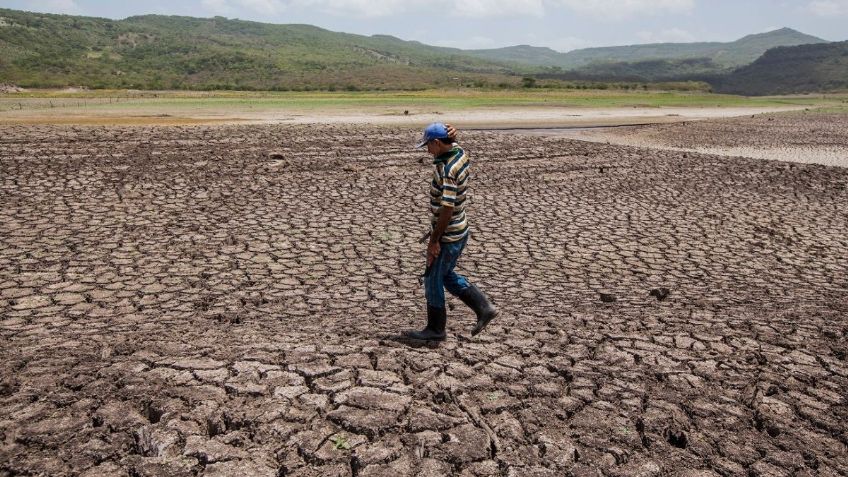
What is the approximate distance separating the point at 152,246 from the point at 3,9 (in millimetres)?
137539

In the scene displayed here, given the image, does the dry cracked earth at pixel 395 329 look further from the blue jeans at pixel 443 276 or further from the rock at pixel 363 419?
the blue jeans at pixel 443 276

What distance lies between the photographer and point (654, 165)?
49.8 ft

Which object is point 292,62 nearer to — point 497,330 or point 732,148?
point 732,148

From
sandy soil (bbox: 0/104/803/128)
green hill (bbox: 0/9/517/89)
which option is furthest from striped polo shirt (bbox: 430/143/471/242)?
green hill (bbox: 0/9/517/89)

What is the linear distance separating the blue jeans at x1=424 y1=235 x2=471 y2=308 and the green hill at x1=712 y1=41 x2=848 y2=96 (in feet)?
382

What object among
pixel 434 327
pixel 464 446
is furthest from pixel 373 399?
pixel 434 327

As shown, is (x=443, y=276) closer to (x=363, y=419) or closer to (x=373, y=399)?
(x=373, y=399)

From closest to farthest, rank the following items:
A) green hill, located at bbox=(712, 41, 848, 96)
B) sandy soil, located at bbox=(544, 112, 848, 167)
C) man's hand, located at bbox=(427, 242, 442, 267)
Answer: man's hand, located at bbox=(427, 242, 442, 267) < sandy soil, located at bbox=(544, 112, 848, 167) < green hill, located at bbox=(712, 41, 848, 96)

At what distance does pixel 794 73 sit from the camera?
12712cm

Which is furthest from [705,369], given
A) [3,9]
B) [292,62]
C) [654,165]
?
[3,9]

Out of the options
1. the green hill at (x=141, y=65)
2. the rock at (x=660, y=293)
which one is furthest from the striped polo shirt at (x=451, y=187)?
the green hill at (x=141, y=65)

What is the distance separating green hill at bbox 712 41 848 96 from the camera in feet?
365

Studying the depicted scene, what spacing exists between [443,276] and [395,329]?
36.9 inches

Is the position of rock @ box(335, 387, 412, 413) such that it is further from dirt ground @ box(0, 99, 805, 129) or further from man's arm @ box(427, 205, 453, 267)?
dirt ground @ box(0, 99, 805, 129)
